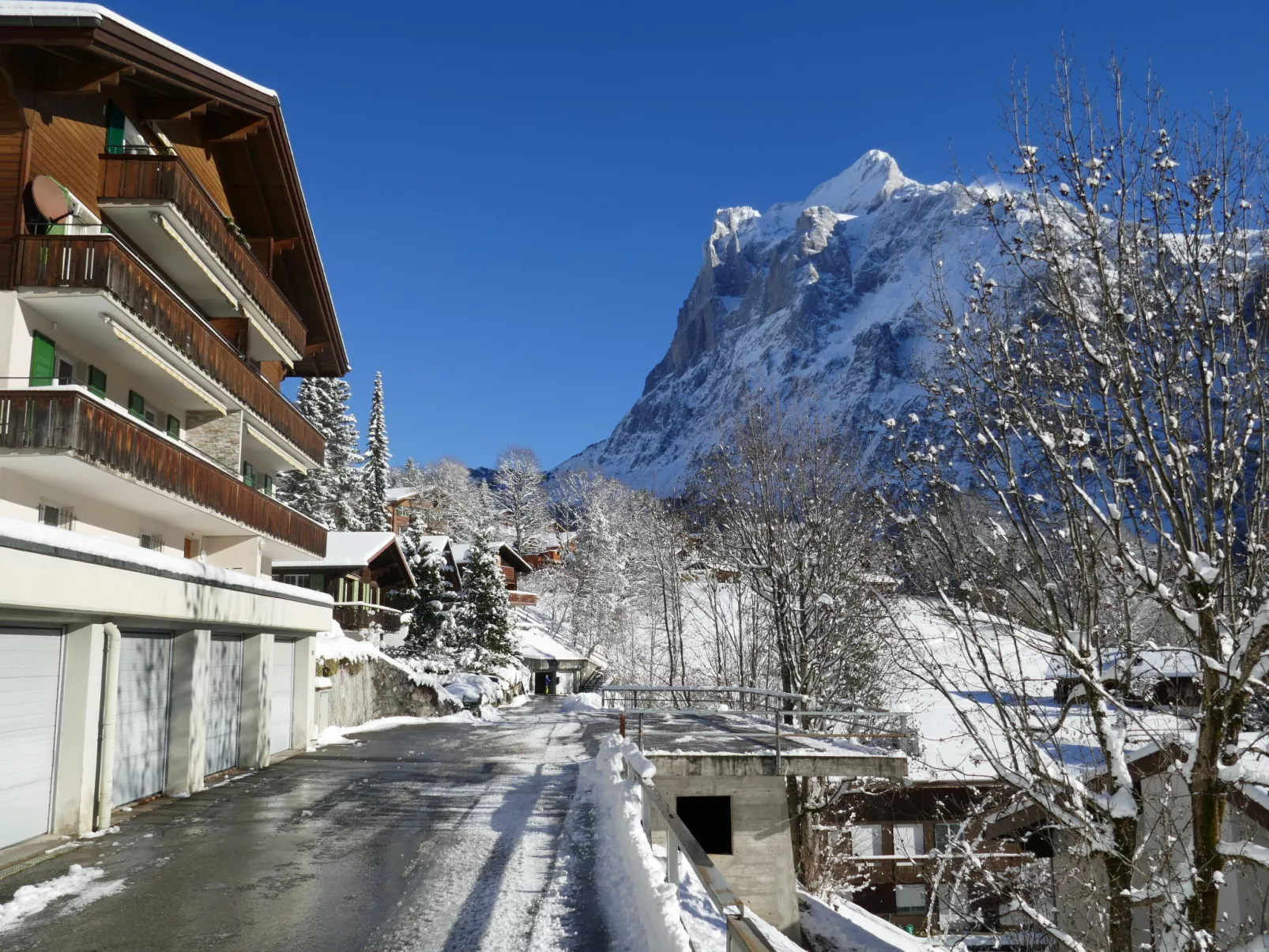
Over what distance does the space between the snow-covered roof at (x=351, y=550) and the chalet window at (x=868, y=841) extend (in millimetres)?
23636

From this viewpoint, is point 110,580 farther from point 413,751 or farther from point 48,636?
point 413,751

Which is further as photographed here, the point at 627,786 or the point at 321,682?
the point at 321,682

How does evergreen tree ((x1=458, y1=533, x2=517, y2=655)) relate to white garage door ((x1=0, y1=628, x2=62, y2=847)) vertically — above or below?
above

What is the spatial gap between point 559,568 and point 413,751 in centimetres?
6648

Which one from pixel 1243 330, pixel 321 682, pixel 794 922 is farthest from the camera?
pixel 321 682

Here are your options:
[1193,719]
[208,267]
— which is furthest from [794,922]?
[208,267]

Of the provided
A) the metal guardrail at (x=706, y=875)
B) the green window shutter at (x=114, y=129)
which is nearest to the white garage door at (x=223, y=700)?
the metal guardrail at (x=706, y=875)

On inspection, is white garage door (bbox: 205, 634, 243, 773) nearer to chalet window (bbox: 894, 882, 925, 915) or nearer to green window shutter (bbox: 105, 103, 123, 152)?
green window shutter (bbox: 105, 103, 123, 152)

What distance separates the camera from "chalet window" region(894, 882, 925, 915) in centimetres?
2589

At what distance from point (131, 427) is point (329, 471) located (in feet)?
137

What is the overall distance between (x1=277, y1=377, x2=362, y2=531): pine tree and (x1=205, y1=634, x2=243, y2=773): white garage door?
117 feet

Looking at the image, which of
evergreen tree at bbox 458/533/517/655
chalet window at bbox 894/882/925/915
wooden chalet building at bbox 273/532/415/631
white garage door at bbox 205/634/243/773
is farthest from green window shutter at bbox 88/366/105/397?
evergreen tree at bbox 458/533/517/655

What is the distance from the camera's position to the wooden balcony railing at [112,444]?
13.9 metres

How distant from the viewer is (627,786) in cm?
1188
